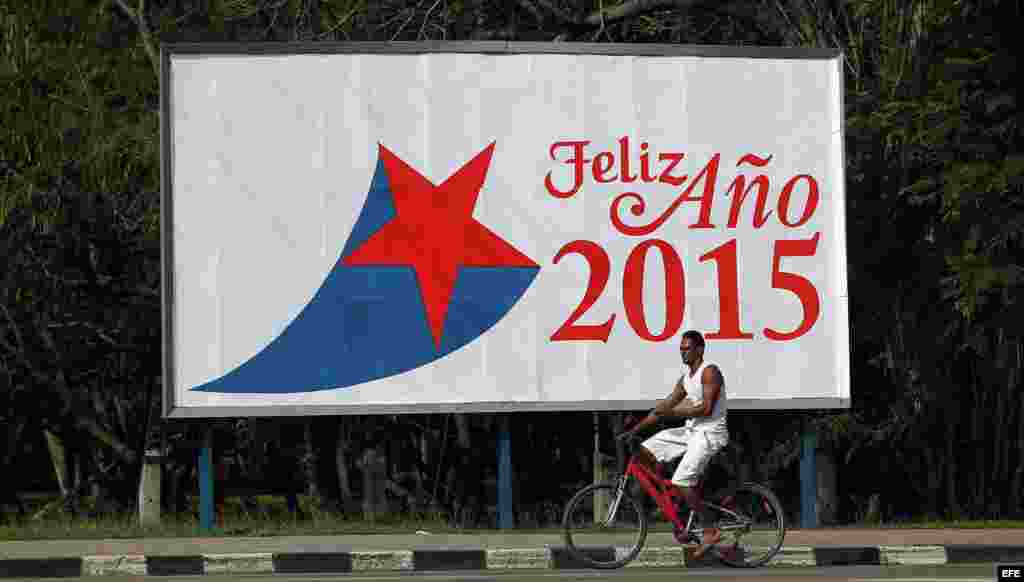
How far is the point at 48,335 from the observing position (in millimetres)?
24719

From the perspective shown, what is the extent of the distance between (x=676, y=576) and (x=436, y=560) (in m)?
2.17

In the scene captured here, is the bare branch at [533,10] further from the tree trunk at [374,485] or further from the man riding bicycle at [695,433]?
the man riding bicycle at [695,433]

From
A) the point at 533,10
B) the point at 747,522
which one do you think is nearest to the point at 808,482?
the point at 747,522

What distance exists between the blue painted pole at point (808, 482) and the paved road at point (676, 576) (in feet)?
11.1

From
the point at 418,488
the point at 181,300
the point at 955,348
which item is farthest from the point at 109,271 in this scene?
the point at 955,348

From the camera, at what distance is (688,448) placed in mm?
13586

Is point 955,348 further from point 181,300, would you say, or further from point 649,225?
point 181,300

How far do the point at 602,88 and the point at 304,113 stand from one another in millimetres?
2666

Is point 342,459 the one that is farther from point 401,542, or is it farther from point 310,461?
point 401,542

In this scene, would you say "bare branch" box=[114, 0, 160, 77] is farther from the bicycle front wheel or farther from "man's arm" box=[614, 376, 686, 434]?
"man's arm" box=[614, 376, 686, 434]

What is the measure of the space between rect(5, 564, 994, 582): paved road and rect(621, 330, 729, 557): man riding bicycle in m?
0.56

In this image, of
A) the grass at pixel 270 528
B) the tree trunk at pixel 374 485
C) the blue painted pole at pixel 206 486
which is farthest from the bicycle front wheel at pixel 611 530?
the tree trunk at pixel 374 485

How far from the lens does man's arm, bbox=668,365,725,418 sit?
1342 cm

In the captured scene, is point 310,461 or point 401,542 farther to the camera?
point 310,461
